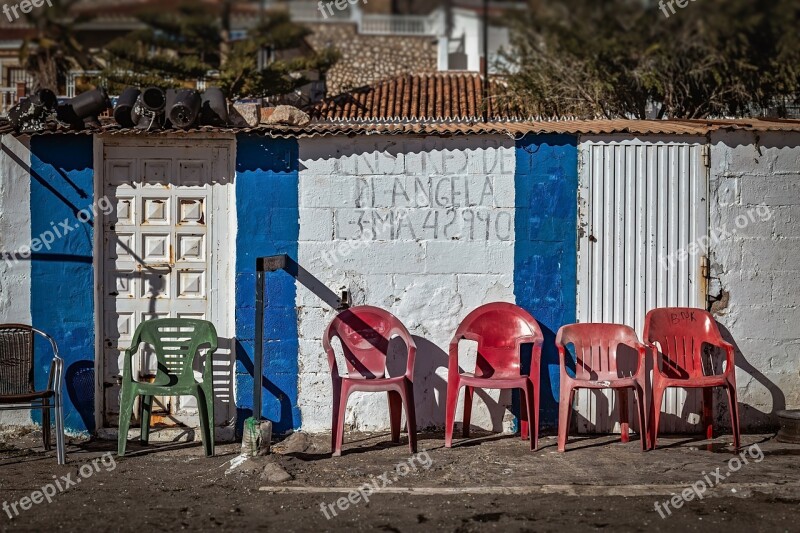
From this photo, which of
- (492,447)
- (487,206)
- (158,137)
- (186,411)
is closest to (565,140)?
(487,206)

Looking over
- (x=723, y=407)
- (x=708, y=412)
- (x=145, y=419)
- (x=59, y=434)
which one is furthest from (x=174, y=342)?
(x=723, y=407)

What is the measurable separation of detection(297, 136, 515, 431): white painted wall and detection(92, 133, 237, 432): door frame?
0.62m

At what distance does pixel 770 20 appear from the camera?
106 feet

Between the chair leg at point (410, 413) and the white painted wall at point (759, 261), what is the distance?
274 cm

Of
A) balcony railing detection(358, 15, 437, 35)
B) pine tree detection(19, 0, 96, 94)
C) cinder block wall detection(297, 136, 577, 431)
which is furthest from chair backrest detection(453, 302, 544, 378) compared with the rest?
balcony railing detection(358, 15, 437, 35)

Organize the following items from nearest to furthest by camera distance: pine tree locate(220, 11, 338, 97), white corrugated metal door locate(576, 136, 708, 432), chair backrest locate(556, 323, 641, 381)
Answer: chair backrest locate(556, 323, 641, 381), white corrugated metal door locate(576, 136, 708, 432), pine tree locate(220, 11, 338, 97)

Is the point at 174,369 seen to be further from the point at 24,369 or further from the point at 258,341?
the point at 24,369

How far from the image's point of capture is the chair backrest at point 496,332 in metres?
7.66

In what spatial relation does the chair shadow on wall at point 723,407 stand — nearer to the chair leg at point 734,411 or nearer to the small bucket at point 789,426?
the small bucket at point 789,426

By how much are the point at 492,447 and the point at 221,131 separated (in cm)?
350

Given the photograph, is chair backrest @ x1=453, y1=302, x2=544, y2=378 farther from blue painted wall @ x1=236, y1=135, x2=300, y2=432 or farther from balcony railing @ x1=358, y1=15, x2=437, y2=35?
balcony railing @ x1=358, y1=15, x2=437, y2=35

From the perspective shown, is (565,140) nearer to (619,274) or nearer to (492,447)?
(619,274)

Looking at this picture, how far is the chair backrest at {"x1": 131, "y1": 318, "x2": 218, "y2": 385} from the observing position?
297 inches

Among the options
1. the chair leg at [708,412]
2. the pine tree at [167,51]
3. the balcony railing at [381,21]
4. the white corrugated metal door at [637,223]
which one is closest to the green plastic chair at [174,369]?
the white corrugated metal door at [637,223]
